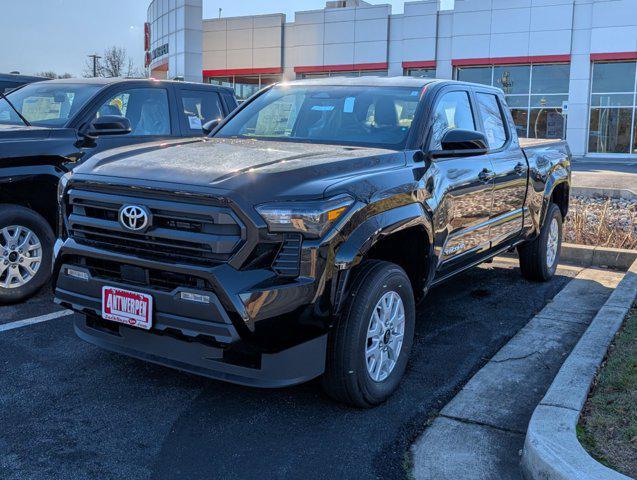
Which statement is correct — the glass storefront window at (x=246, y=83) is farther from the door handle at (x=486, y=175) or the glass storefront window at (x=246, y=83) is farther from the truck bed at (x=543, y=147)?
the door handle at (x=486, y=175)

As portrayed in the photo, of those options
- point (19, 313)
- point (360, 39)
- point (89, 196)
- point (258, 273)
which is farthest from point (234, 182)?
point (360, 39)

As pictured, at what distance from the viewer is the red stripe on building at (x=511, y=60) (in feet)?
102

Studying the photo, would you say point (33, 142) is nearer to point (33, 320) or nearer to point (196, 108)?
point (33, 320)

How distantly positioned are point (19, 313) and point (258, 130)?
97.1 inches

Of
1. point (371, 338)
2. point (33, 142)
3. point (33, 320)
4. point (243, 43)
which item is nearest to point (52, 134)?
point (33, 142)

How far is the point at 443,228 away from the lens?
464cm

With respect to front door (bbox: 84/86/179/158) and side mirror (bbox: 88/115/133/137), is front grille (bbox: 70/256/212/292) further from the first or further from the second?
front door (bbox: 84/86/179/158)

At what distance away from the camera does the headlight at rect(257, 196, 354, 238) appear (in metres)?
3.32

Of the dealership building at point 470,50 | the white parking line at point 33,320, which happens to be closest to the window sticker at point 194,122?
the white parking line at point 33,320

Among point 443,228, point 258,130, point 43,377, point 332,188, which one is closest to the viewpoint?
point 332,188

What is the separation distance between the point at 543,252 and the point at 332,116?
3214 mm

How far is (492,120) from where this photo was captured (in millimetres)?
6074

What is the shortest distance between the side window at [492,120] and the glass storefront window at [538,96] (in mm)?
26525

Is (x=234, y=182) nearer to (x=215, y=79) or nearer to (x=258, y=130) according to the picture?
(x=258, y=130)
